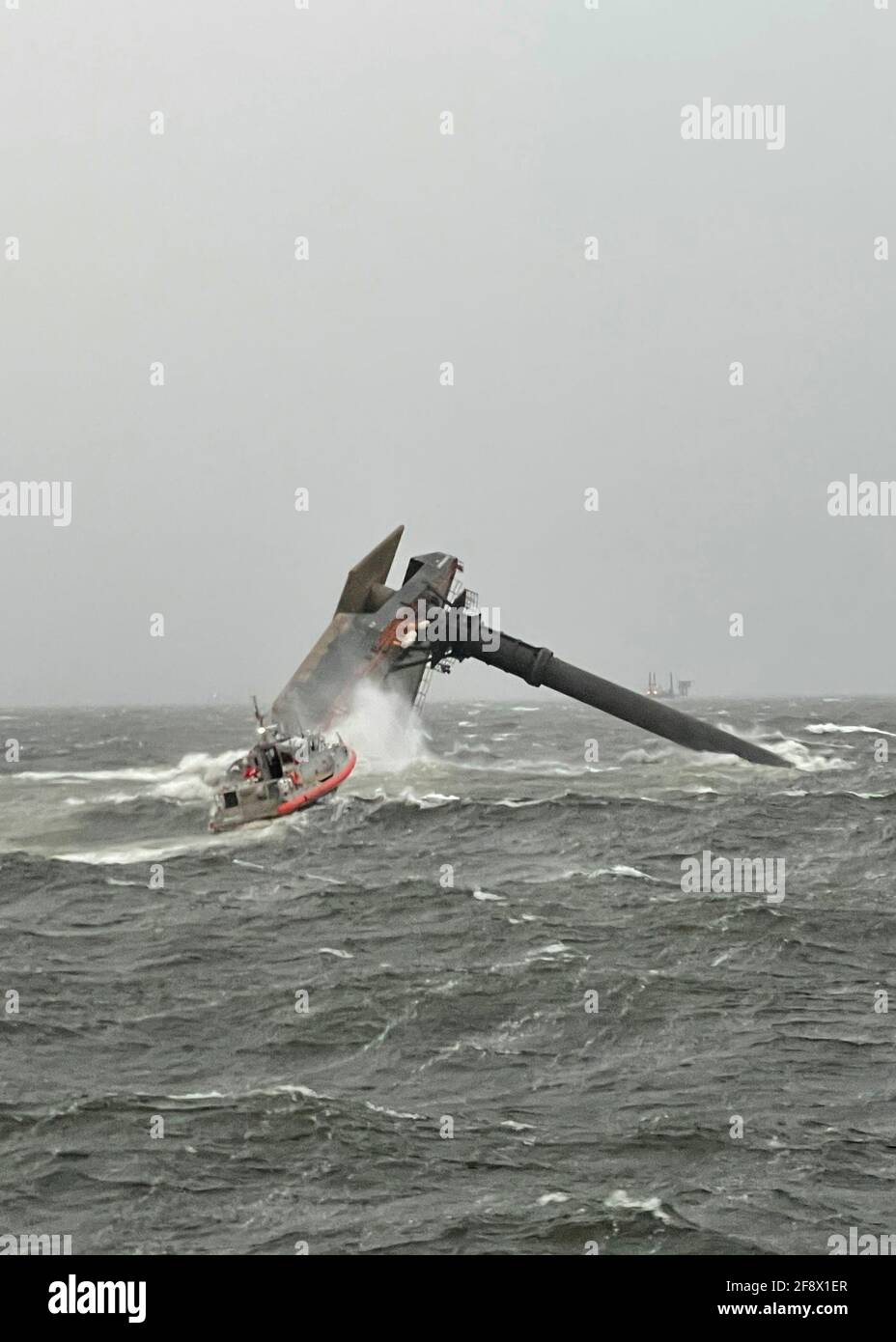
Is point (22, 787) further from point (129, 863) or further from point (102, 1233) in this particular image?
point (102, 1233)


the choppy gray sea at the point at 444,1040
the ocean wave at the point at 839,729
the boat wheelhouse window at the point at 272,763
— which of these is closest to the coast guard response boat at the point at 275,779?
the boat wheelhouse window at the point at 272,763

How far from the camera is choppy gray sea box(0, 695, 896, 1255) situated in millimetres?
19266

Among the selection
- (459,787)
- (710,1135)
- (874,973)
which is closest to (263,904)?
(874,973)

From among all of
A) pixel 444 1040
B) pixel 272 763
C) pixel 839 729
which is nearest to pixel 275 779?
pixel 272 763

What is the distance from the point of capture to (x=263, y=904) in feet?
128

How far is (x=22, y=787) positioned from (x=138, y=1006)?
4570 centimetres

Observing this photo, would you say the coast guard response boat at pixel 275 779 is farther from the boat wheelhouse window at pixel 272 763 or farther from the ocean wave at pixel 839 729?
the ocean wave at pixel 839 729

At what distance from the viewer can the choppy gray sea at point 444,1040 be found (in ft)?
63.2

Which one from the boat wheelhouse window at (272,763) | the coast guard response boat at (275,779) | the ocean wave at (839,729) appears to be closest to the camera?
the coast guard response boat at (275,779)

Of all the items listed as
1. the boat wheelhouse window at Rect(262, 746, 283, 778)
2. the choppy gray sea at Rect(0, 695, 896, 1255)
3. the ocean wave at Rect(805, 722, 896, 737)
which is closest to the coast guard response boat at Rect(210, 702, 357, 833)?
the boat wheelhouse window at Rect(262, 746, 283, 778)

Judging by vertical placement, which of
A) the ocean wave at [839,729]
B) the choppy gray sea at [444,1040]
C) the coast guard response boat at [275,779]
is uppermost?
the coast guard response boat at [275,779]

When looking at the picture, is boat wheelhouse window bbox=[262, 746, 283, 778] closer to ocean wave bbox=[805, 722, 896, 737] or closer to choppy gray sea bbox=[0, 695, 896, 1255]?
choppy gray sea bbox=[0, 695, 896, 1255]

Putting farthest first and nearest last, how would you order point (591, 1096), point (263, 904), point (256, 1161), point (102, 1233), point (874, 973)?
point (263, 904), point (874, 973), point (591, 1096), point (256, 1161), point (102, 1233)

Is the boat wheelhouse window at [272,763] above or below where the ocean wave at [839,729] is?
above
